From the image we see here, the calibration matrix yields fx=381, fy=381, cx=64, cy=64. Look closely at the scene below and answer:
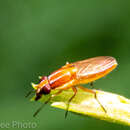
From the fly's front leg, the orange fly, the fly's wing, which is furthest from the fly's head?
the fly's wing

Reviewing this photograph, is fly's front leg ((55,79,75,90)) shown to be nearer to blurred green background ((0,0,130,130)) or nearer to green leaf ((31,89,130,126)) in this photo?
green leaf ((31,89,130,126))

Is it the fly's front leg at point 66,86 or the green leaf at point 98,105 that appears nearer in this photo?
the green leaf at point 98,105

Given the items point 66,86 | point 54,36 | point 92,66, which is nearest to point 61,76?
point 66,86

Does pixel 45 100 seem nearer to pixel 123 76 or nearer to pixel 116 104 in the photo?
pixel 116 104

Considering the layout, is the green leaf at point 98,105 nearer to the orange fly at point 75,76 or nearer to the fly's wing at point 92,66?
the orange fly at point 75,76

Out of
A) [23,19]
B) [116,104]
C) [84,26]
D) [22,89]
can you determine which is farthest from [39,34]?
[116,104]

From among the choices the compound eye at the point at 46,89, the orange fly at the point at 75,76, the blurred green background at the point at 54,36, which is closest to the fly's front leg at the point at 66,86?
the orange fly at the point at 75,76
